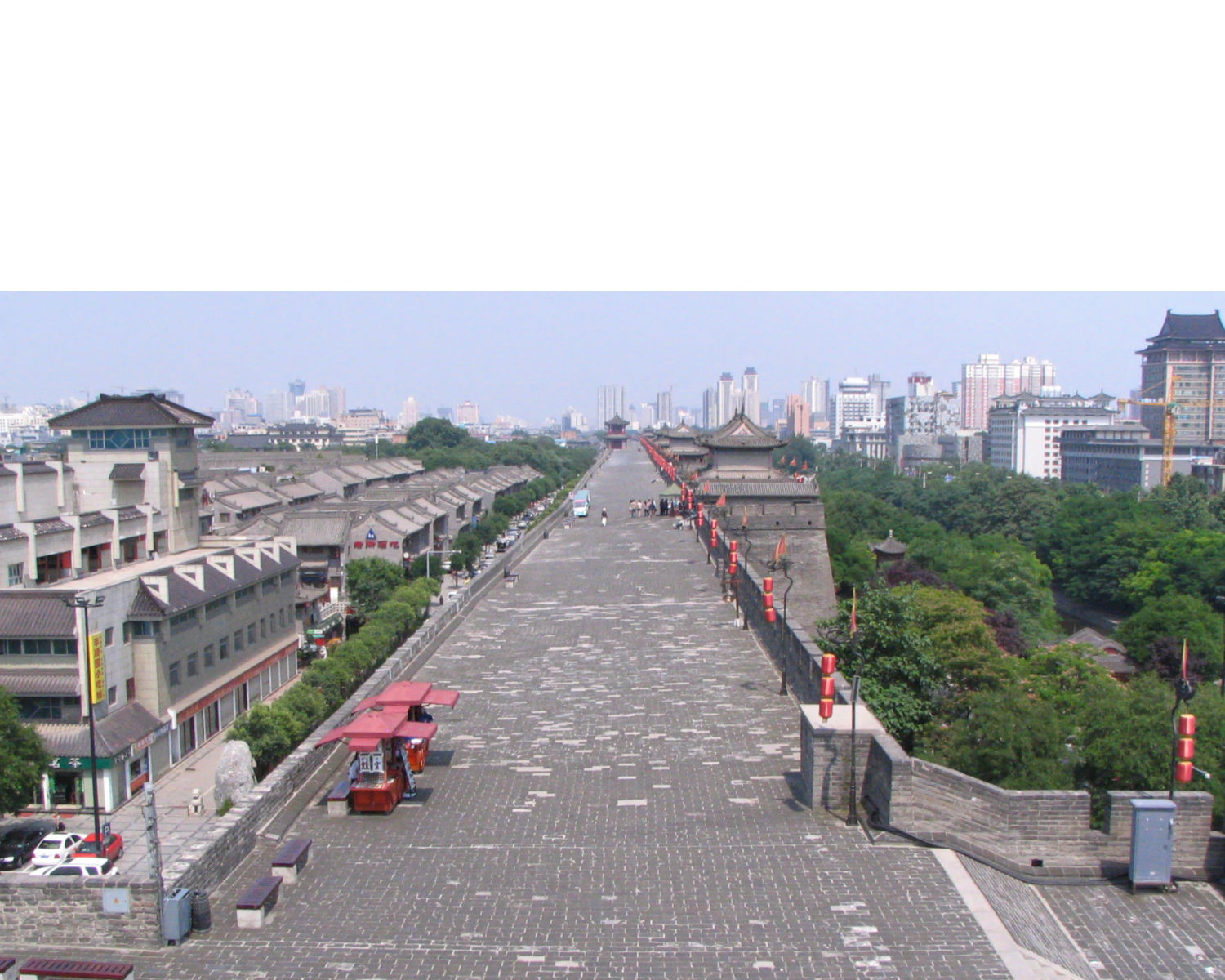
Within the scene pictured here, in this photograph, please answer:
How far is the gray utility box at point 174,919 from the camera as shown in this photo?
A: 523 cm

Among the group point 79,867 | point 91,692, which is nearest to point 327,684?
point 91,692

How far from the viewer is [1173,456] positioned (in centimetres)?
6819

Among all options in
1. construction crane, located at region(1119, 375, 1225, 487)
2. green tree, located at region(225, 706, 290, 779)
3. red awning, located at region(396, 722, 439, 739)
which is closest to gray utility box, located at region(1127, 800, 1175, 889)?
red awning, located at region(396, 722, 439, 739)

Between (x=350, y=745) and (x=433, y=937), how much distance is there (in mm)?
1873

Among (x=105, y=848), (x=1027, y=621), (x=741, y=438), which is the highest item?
(x=741, y=438)

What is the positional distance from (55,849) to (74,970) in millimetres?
8122

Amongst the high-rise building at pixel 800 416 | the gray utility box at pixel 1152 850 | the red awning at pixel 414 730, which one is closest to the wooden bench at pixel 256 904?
the red awning at pixel 414 730

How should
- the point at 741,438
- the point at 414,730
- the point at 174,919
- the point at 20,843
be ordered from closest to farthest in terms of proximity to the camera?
the point at 174,919
the point at 414,730
the point at 20,843
the point at 741,438

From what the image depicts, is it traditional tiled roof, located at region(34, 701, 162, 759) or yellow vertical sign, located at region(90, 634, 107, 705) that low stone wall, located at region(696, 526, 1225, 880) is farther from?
traditional tiled roof, located at region(34, 701, 162, 759)

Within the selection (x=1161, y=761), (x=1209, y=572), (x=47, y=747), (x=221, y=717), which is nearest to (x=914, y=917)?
(x=1161, y=761)

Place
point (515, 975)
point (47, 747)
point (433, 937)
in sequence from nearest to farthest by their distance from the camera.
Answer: point (515, 975) < point (433, 937) < point (47, 747)

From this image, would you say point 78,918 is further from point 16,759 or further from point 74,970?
point 16,759

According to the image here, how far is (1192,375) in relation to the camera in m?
88.1

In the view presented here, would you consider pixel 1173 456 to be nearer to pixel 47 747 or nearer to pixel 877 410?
pixel 47 747
